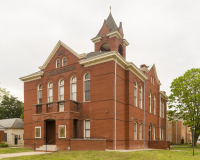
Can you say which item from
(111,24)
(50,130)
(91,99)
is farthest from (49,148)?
(111,24)

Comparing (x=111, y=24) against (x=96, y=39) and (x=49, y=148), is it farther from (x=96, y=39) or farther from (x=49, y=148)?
(x=49, y=148)

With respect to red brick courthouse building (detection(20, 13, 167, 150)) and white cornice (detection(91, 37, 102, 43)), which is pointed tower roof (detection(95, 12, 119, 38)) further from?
white cornice (detection(91, 37, 102, 43))

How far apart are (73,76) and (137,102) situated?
862 cm

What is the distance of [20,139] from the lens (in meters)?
37.2

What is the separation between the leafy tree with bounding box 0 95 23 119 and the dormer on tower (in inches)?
1846

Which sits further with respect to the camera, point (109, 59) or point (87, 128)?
point (87, 128)

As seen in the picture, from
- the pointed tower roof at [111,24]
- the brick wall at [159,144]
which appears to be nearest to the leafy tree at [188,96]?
the brick wall at [159,144]

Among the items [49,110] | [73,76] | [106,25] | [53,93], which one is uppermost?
[106,25]

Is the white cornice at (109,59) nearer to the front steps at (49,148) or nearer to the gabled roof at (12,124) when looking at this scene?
the front steps at (49,148)

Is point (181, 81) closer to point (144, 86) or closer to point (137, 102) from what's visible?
point (144, 86)

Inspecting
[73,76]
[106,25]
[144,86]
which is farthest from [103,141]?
[106,25]

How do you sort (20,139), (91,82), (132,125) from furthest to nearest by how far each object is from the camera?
(20,139) → (132,125) → (91,82)

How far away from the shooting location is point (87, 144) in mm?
19641

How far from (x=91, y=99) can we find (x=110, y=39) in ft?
29.8
